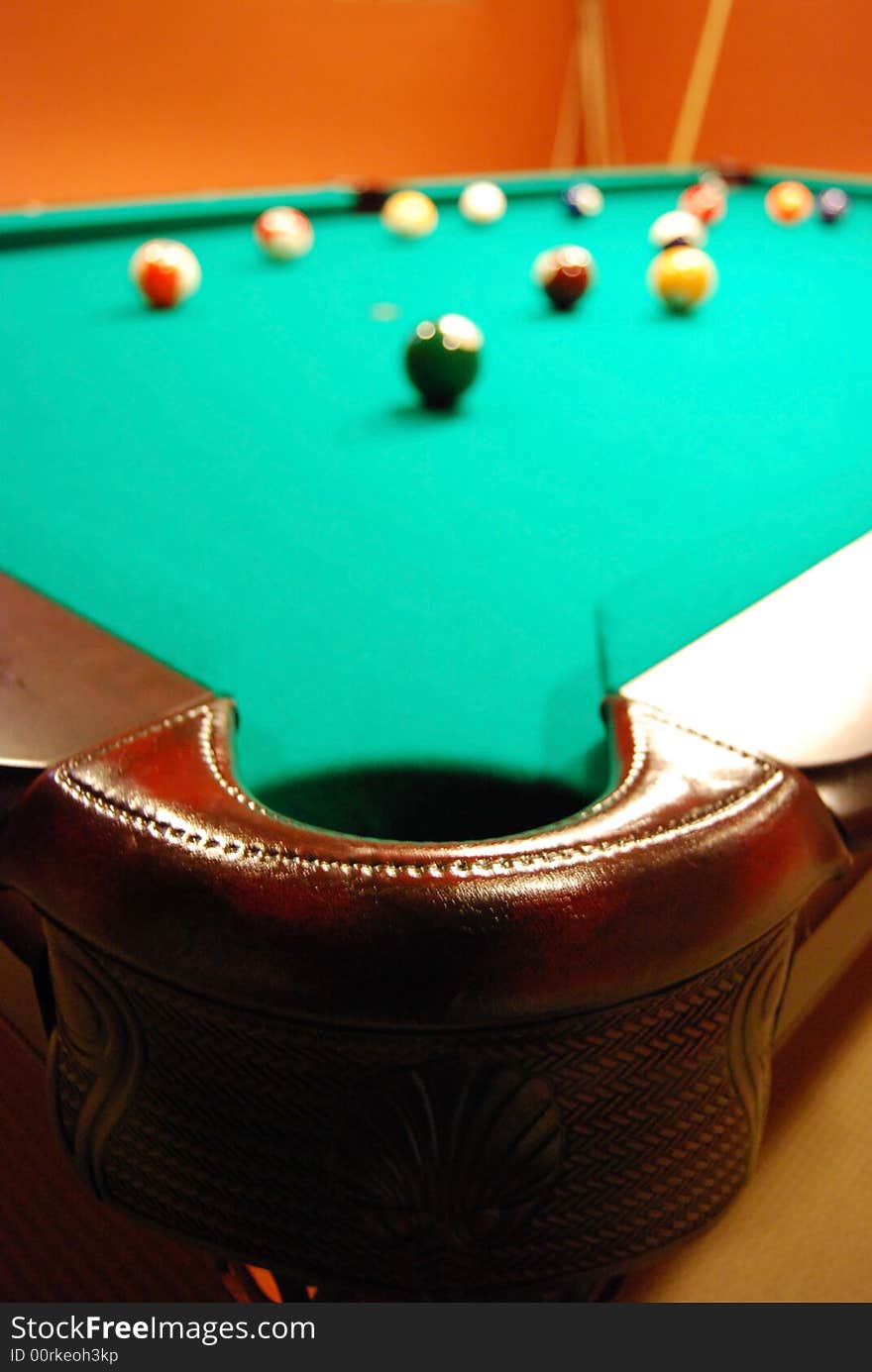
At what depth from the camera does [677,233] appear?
6.57ft

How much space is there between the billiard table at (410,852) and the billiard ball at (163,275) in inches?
22.6

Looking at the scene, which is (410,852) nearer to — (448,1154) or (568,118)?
(448,1154)

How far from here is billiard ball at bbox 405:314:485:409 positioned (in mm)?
1193

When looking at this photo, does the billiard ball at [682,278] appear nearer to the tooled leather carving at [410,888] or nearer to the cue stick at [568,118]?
the tooled leather carving at [410,888]

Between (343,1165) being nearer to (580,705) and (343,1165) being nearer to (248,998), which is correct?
(248,998)

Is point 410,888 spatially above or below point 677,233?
below

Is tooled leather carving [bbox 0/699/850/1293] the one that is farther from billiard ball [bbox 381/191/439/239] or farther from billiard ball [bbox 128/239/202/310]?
billiard ball [bbox 381/191/439/239]

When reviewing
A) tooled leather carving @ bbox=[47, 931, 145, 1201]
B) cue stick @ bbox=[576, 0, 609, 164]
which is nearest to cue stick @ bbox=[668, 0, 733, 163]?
cue stick @ bbox=[576, 0, 609, 164]

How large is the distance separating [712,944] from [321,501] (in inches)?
22.9

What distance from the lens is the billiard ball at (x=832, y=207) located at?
Answer: 92.5 inches

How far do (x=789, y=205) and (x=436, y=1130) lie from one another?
2.41 m

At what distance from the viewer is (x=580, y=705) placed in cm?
70

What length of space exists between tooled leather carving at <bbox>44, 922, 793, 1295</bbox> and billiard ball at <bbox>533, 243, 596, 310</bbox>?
1.25m

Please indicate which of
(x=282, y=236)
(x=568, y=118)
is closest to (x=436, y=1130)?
(x=282, y=236)
